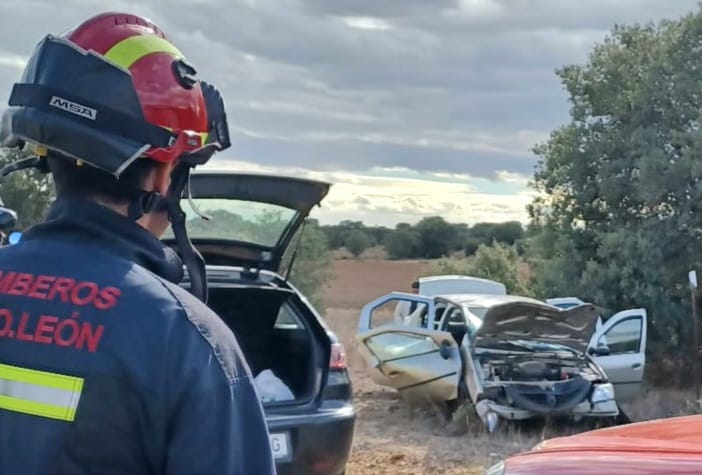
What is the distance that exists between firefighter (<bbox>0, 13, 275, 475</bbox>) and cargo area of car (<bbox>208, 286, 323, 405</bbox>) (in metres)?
4.18

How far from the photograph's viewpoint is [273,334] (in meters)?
6.63

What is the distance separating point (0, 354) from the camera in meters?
1.66

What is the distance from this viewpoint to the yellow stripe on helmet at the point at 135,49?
1839 mm

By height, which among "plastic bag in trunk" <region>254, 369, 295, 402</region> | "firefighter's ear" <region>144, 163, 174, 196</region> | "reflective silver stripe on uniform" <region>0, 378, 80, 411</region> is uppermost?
"firefighter's ear" <region>144, 163, 174, 196</region>

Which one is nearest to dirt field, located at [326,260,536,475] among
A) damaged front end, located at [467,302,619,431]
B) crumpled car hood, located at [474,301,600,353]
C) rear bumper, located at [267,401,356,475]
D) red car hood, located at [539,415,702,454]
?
damaged front end, located at [467,302,619,431]

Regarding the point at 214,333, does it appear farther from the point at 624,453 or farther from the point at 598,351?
the point at 598,351

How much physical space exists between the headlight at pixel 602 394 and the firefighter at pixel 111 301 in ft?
31.4

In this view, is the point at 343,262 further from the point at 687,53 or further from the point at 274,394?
the point at 274,394

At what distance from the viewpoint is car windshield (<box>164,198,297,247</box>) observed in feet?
19.2

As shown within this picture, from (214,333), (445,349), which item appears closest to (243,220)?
(214,333)

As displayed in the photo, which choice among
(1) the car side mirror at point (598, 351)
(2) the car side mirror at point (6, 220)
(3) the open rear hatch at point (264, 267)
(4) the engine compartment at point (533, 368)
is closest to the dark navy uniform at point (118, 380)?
(3) the open rear hatch at point (264, 267)

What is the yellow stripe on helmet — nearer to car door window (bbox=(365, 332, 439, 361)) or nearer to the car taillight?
the car taillight

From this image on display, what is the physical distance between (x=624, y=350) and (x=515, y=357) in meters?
1.91

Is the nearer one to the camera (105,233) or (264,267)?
(105,233)
